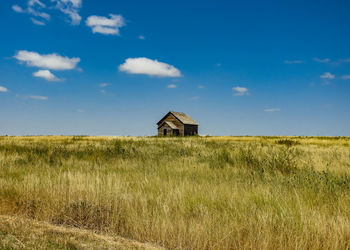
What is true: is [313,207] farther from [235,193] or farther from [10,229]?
[10,229]

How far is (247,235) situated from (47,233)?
95.3 inches

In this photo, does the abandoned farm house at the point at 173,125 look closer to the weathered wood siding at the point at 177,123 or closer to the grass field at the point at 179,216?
the weathered wood siding at the point at 177,123

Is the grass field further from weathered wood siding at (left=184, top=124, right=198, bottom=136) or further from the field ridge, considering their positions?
weathered wood siding at (left=184, top=124, right=198, bottom=136)

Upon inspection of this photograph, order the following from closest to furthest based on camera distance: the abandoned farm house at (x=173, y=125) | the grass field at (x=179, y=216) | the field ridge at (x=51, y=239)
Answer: the field ridge at (x=51, y=239) < the grass field at (x=179, y=216) < the abandoned farm house at (x=173, y=125)

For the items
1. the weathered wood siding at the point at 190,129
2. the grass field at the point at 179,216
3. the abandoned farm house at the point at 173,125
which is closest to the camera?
the grass field at the point at 179,216

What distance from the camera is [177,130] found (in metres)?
52.6

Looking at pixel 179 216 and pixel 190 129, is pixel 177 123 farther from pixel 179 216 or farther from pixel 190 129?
pixel 179 216

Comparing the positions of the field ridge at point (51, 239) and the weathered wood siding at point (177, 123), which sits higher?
the weathered wood siding at point (177, 123)

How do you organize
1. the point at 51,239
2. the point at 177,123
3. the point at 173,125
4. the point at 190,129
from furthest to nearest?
the point at 190,129 < the point at 177,123 < the point at 173,125 < the point at 51,239

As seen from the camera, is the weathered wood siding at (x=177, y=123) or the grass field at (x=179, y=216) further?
the weathered wood siding at (x=177, y=123)

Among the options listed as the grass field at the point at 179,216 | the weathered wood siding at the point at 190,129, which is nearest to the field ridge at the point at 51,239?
the grass field at the point at 179,216

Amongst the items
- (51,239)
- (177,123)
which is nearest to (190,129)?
(177,123)

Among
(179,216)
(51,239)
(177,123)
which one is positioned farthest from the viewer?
(177,123)

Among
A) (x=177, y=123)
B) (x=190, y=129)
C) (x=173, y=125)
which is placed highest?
(x=177, y=123)
